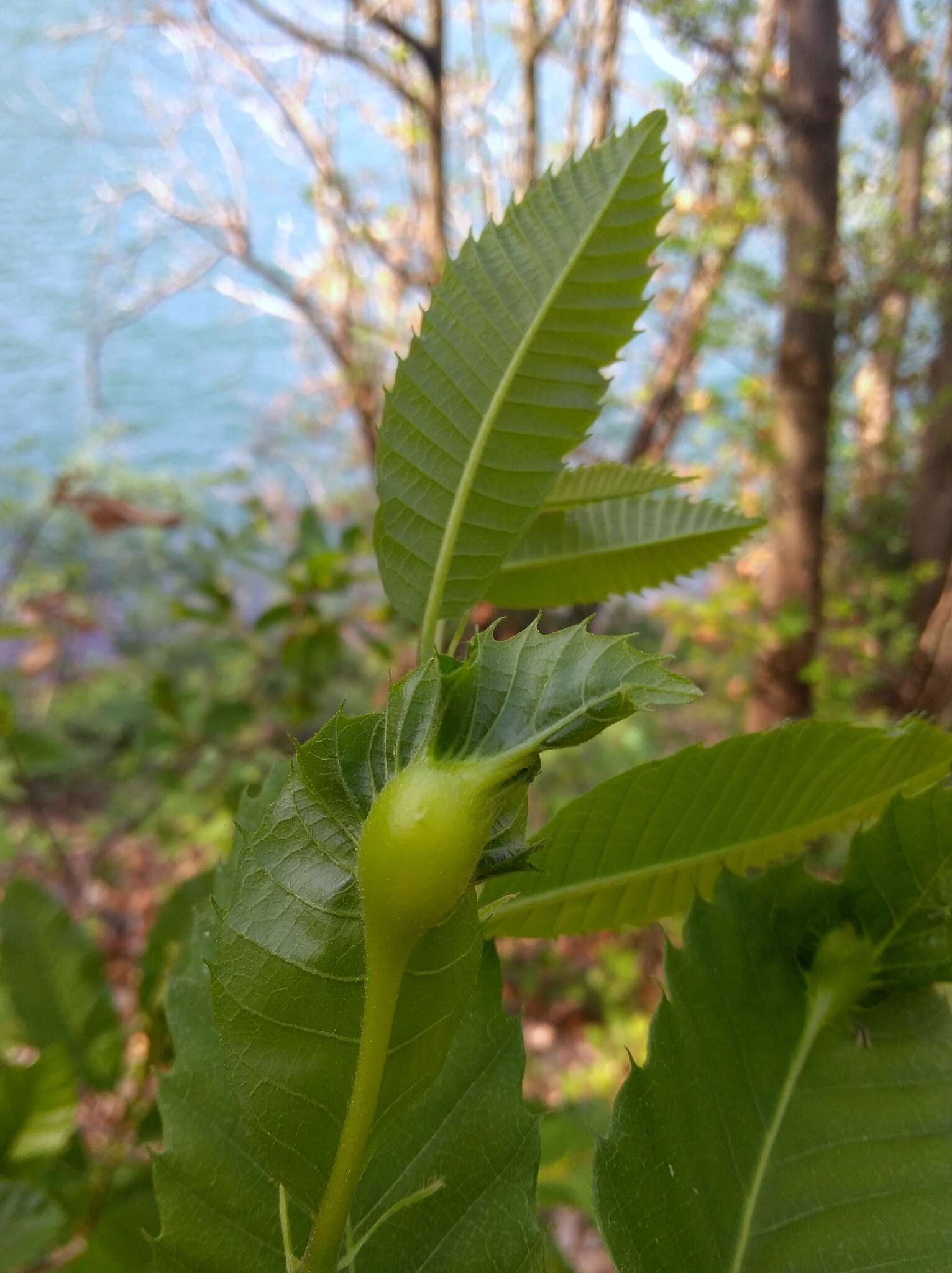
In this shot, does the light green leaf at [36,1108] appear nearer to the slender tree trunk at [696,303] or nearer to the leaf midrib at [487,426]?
the leaf midrib at [487,426]

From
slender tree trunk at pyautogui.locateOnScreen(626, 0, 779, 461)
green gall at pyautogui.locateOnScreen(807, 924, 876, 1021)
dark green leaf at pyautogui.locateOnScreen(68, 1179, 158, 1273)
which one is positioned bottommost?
dark green leaf at pyautogui.locateOnScreen(68, 1179, 158, 1273)

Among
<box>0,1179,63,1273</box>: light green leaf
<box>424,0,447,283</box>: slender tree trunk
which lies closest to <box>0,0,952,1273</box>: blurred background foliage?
<box>424,0,447,283</box>: slender tree trunk

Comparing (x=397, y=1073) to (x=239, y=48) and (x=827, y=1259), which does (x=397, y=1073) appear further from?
(x=239, y=48)

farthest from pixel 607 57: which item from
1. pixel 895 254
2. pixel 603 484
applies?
A: pixel 603 484

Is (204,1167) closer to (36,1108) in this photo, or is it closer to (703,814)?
(703,814)

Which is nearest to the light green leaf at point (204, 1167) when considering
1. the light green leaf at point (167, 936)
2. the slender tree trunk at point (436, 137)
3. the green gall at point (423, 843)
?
the green gall at point (423, 843)

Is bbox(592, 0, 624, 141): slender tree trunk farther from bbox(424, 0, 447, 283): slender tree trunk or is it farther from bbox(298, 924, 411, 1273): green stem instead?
bbox(298, 924, 411, 1273): green stem
